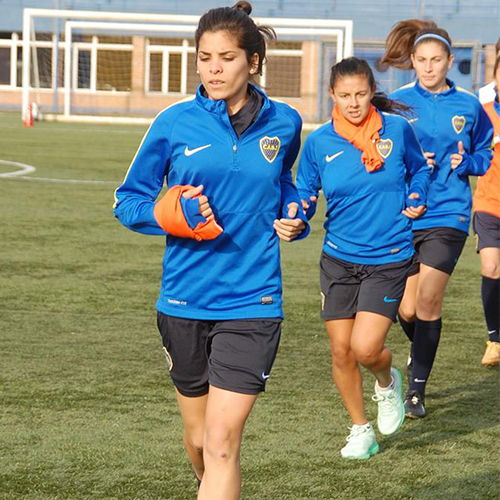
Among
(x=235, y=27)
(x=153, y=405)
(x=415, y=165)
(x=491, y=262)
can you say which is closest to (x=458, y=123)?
(x=415, y=165)

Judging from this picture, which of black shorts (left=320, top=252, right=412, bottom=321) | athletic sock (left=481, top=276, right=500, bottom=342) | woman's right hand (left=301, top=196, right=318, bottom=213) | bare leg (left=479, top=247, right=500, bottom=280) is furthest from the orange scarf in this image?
athletic sock (left=481, top=276, right=500, bottom=342)

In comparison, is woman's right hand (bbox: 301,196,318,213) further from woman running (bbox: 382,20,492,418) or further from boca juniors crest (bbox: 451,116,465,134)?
boca juniors crest (bbox: 451,116,465,134)

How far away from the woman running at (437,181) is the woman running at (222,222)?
2.48m

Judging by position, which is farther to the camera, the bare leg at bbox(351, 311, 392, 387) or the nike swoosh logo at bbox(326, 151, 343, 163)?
the nike swoosh logo at bbox(326, 151, 343, 163)

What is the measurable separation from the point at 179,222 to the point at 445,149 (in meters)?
3.00

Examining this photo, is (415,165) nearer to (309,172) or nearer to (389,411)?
(309,172)

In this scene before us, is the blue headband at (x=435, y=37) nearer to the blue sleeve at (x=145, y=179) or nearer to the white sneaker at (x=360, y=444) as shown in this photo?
the white sneaker at (x=360, y=444)

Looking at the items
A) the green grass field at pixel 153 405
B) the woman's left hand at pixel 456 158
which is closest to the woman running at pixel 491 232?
the green grass field at pixel 153 405

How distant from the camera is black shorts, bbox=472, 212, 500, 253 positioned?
7.42 m

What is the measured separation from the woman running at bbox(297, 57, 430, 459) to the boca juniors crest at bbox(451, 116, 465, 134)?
2.92 ft

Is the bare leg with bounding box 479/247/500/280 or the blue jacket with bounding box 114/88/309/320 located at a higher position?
the blue jacket with bounding box 114/88/309/320

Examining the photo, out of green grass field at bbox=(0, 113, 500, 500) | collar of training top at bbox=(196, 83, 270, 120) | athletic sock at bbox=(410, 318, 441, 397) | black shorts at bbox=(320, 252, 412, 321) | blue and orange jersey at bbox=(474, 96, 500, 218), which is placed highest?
collar of training top at bbox=(196, 83, 270, 120)

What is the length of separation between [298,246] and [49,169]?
816 centimetres

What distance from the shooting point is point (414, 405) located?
240 inches
